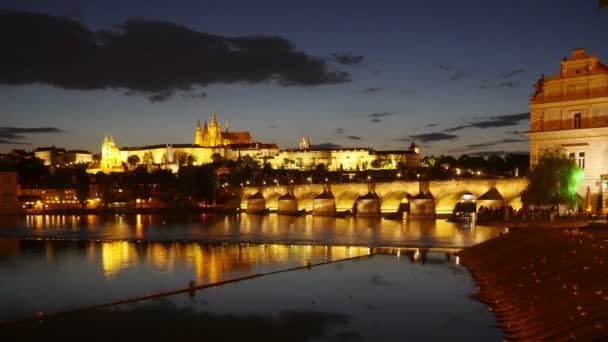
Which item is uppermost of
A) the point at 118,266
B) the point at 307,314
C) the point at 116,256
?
the point at 307,314

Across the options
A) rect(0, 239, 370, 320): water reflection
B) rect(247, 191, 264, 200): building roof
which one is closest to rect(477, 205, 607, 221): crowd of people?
rect(0, 239, 370, 320): water reflection

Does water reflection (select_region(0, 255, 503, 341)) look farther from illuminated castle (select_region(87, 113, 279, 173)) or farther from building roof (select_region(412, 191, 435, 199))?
illuminated castle (select_region(87, 113, 279, 173))

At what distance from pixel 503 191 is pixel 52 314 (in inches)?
1716

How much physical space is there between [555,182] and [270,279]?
1777 cm

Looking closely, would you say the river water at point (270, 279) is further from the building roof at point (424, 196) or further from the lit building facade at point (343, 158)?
the lit building facade at point (343, 158)

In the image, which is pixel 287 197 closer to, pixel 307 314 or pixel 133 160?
pixel 307 314

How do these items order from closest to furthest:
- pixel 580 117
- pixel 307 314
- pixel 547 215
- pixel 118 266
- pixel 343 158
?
pixel 307 314, pixel 118 266, pixel 547 215, pixel 580 117, pixel 343 158

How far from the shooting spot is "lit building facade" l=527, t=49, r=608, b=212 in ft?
114

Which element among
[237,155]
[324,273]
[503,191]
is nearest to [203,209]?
[503,191]

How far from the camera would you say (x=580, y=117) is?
3562 cm

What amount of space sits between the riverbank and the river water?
64cm

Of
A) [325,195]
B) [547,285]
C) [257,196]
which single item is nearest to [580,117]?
[547,285]

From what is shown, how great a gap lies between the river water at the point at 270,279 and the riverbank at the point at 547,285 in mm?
643

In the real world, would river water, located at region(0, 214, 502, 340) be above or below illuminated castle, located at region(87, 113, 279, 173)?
below
